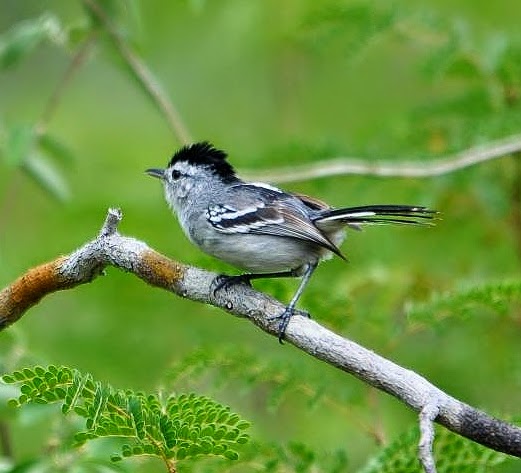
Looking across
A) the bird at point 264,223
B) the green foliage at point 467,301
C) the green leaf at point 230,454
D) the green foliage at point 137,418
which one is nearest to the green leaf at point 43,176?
the bird at point 264,223

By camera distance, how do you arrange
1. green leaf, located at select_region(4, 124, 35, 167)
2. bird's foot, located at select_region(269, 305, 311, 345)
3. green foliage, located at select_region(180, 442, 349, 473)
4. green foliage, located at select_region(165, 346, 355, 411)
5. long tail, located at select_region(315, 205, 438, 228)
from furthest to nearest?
1. green leaf, located at select_region(4, 124, 35, 167)
2. green foliage, located at select_region(165, 346, 355, 411)
3. long tail, located at select_region(315, 205, 438, 228)
4. green foliage, located at select_region(180, 442, 349, 473)
5. bird's foot, located at select_region(269, 305, 311, 345)

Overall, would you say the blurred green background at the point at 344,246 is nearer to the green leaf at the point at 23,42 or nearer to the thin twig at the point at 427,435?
the green leaf at the point at 23,42

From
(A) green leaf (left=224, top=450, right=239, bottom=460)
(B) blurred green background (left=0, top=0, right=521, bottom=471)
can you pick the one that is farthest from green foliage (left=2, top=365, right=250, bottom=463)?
(B) blurred green background (left=0, top=0, right=521, bottom=471)

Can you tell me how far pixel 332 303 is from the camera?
3256 millimetres

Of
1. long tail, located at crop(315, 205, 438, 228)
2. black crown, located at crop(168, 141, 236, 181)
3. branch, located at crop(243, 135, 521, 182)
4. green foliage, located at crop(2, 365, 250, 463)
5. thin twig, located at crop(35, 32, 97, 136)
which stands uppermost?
branch, located at crop(243, 135, 521, 182)

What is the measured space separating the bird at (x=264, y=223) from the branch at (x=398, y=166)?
1.69 ft

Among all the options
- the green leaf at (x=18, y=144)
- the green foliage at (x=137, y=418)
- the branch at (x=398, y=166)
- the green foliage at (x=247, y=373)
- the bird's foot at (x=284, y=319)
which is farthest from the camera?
the branch at (x=398, y=166)

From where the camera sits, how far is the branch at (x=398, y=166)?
3934mm

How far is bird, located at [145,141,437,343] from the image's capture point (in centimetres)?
321

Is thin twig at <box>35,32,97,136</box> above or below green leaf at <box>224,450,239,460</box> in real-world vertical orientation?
above

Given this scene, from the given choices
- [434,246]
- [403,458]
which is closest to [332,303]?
[403,458]

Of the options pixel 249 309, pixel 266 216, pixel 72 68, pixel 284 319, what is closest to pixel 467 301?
pixel 266 216

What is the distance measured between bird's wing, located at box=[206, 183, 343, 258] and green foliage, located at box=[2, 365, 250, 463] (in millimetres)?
1257

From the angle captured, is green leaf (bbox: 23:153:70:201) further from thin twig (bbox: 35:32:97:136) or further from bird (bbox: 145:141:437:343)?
bird (bbox: 145:141:437:343)
